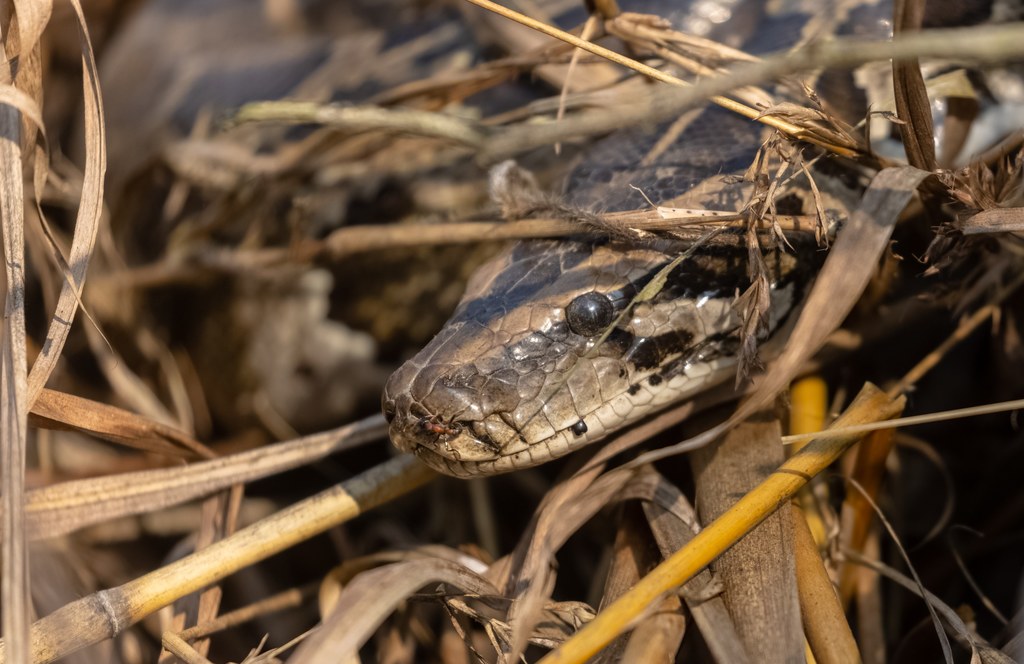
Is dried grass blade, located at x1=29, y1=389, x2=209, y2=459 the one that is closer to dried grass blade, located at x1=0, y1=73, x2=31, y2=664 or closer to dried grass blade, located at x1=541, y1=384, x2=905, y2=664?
dried grass blade, located at x1=0, y1=73, x2=31, y2=664

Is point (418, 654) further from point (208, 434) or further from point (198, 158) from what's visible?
point (198, 158)

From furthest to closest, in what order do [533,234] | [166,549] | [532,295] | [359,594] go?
[166,549]
[533,234]
[532,295]
[359,594]

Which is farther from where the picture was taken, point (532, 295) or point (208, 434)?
point (208, 434)

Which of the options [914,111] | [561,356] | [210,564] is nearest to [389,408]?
[561,356]

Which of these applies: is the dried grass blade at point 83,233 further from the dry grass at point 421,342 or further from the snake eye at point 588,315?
the snake eye at point 588,315

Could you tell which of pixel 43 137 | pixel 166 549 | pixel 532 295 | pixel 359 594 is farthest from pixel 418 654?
pixel 43 137

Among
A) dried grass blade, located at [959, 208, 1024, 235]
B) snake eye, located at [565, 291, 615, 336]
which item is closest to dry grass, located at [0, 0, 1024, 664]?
dried grass blade, located at [959, 208, 1024, 235]

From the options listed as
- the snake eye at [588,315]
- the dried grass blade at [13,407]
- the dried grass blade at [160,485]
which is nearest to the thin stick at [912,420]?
the snake eye at [588,315]
